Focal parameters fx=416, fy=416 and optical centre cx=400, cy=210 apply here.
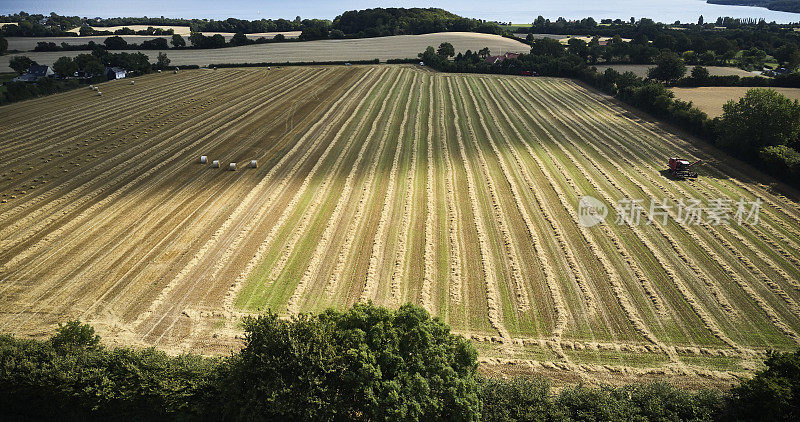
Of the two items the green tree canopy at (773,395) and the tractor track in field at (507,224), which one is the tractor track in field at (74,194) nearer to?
the tractor track in field at (507,224)

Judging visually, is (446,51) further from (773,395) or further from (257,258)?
(773,395)

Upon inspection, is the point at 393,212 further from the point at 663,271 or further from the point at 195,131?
the point at 195,131

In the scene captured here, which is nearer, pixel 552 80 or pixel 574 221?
pixel 574 221

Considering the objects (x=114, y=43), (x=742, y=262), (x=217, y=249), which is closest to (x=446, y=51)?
(x=114, y=43)

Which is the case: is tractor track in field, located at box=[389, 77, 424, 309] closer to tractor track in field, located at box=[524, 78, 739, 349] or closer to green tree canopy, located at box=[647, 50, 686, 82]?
tractor track in field, located at box=[524, 78, 739, 349]

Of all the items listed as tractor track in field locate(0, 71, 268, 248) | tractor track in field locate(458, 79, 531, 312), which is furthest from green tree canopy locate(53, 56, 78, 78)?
tractor track in field locate(458, 79, 531, 312)

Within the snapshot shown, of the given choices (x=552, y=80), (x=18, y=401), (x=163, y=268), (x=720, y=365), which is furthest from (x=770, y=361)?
(x=552, y=80)
